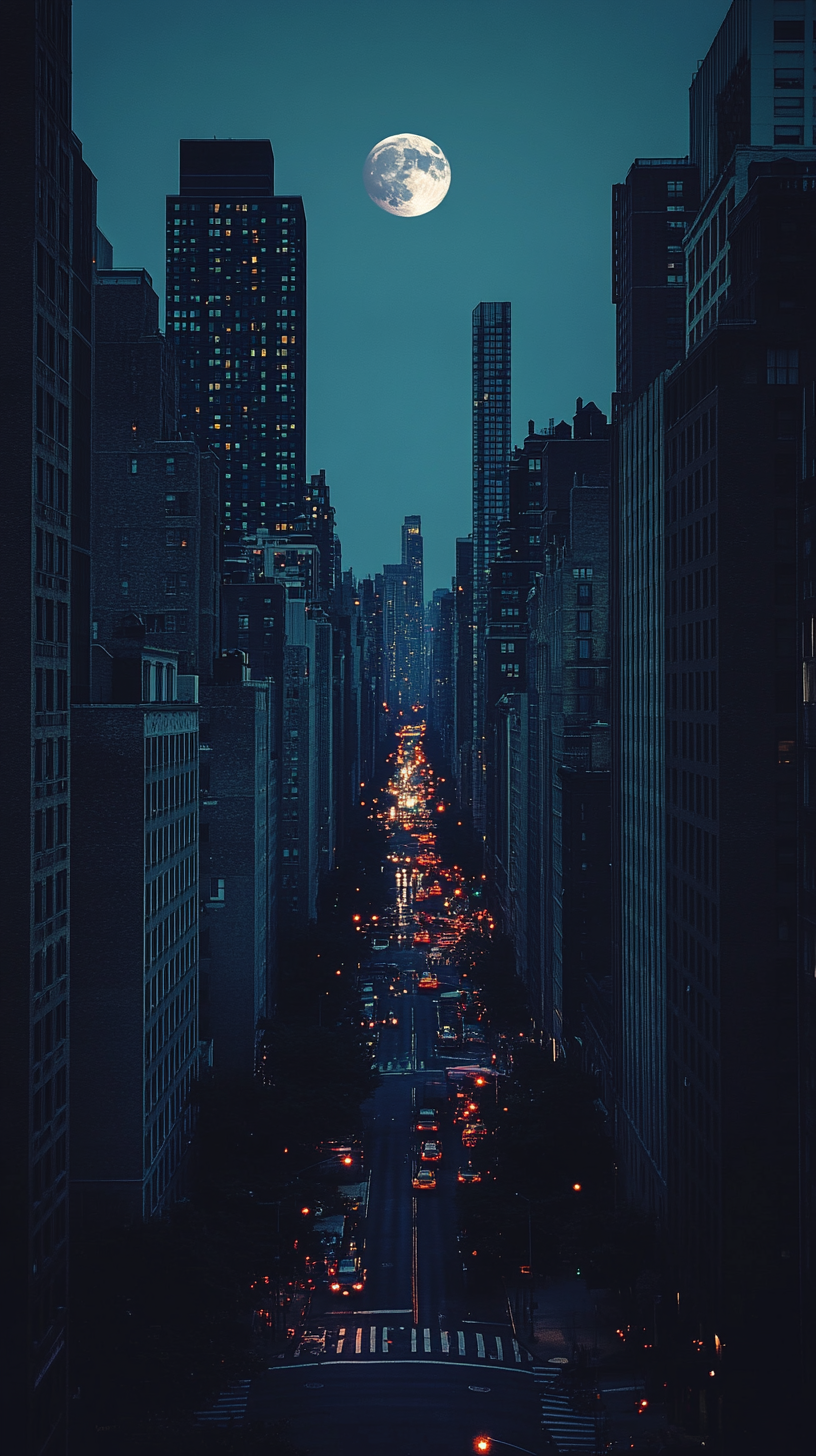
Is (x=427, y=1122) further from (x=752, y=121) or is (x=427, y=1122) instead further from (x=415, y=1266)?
(x=752, y=121)

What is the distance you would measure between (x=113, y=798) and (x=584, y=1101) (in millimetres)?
37852

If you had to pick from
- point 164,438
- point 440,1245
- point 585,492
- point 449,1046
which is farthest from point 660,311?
point 440,1245

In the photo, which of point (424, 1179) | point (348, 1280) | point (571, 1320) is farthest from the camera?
point (424, 1179)

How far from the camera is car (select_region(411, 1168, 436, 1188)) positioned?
90688mm

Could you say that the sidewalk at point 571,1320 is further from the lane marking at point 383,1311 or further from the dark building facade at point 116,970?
the dark building facade at point 116,970

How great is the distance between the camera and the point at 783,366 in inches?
2181

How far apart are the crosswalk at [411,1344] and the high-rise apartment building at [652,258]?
10183 cm

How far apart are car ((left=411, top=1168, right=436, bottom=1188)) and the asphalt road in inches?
32.7

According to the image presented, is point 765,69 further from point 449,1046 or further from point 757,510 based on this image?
point 449,1046

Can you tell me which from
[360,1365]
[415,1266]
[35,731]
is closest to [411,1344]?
[360,1365]

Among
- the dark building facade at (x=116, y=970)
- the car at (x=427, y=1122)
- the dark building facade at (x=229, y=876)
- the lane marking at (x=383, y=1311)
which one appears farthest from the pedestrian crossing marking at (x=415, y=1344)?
the car at (x=427, y=1122)

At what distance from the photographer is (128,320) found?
97250 millimetres

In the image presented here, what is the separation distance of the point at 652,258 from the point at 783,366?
9954 cm

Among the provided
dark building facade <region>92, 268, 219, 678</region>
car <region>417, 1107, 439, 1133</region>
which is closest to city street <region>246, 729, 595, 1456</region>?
car <region>417, 1107, 439, 1133</region>
